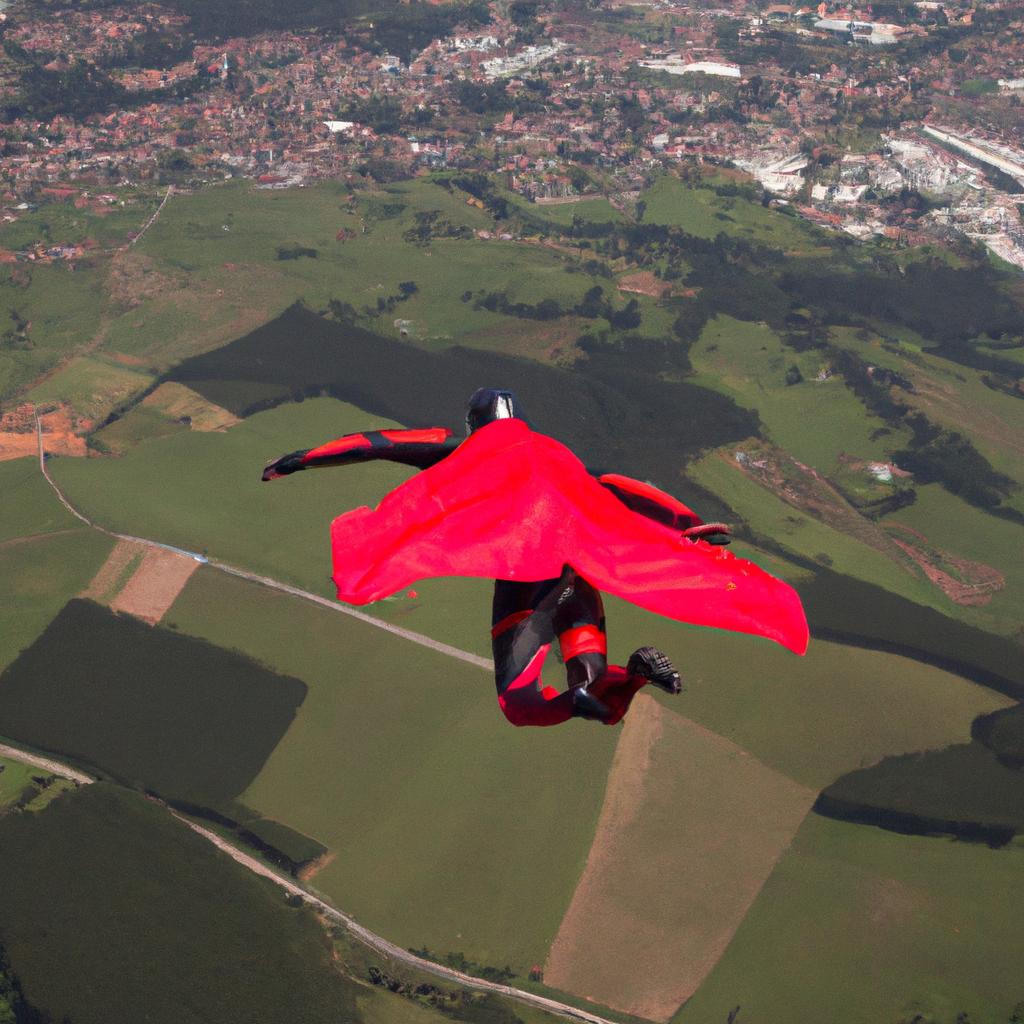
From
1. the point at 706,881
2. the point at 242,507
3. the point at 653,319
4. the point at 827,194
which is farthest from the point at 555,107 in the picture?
the point at 706,881

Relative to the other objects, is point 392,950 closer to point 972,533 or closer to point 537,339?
point 972,533

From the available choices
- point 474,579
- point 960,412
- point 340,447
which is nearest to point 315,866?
point 474,579

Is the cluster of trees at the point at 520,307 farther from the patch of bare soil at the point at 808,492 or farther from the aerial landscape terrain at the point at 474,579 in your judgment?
the patch of bare soil at the point at 808,492

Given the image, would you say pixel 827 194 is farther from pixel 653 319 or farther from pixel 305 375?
pixel 305 375

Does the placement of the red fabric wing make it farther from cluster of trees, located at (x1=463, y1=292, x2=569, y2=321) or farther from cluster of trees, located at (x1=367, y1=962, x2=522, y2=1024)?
cluster of trees, located at (x1=463, y1=292, x2=569, y2=321)

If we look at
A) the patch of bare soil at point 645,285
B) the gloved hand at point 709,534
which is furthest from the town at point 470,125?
the gloved hand at point 709,534

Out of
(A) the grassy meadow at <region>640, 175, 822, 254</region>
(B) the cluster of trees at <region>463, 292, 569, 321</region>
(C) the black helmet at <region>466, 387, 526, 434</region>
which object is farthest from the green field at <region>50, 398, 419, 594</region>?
(A) the grassy meadow at <region>640, 175, 822, 254</region>
